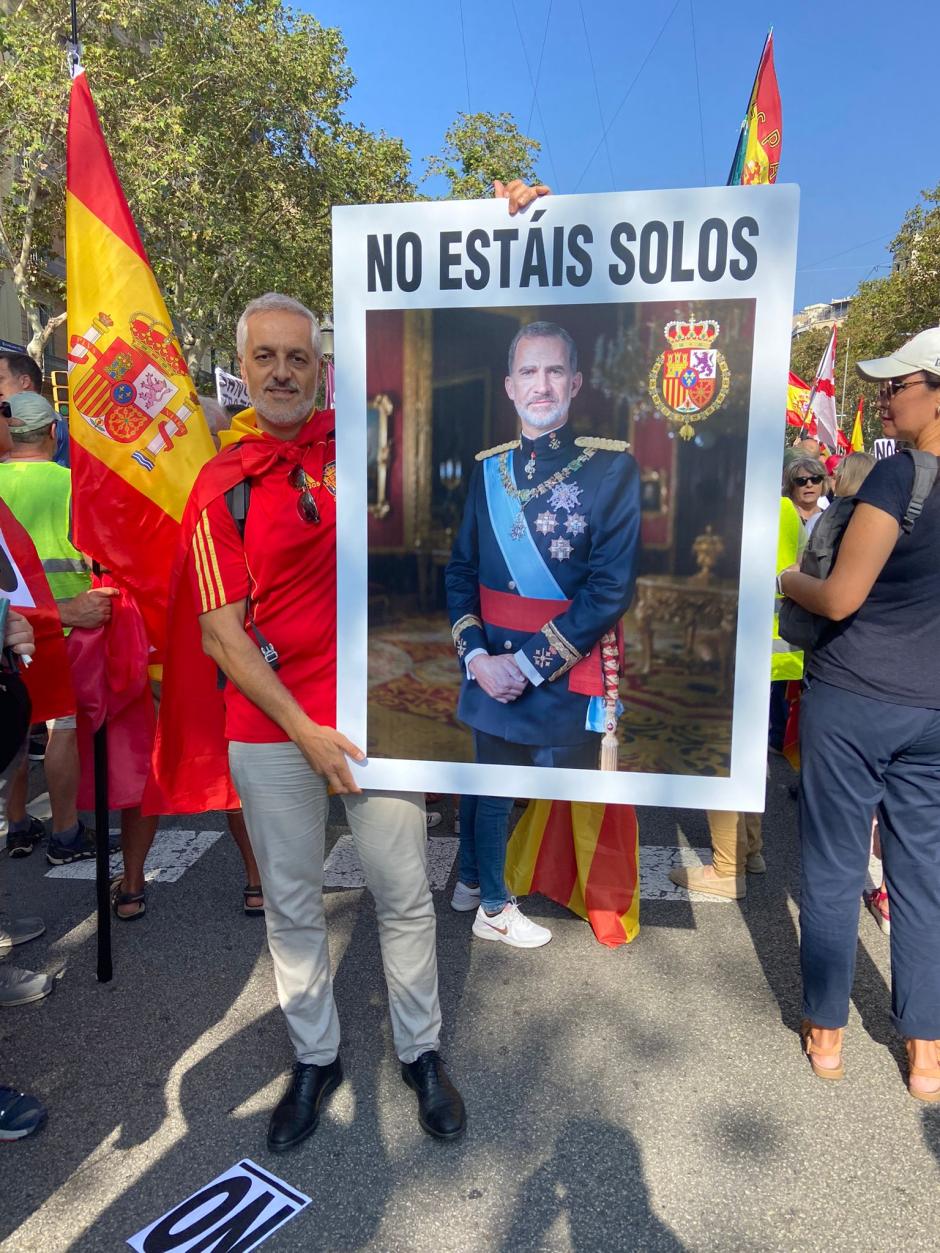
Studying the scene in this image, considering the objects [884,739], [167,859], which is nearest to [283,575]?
[884,739]

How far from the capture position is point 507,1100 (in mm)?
2480

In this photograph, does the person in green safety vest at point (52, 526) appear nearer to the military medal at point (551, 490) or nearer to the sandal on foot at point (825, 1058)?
the military medal at point (551, 490)

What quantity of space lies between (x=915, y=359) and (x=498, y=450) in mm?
1187

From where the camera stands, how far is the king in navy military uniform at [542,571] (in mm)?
1932

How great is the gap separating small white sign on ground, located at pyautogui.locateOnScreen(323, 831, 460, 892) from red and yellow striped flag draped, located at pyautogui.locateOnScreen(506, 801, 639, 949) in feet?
1.82

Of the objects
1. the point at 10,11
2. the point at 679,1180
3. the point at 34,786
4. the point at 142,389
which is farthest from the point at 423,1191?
the point at 10,11

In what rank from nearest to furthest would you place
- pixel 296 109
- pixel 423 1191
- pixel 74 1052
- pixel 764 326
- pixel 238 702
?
pixel 764 326 < pixel 423 1191 < pixel 238 702 < pixel 74 1052 < pixel 296 109

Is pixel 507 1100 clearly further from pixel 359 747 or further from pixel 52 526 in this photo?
pixel 52 526

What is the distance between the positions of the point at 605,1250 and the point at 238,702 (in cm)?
153

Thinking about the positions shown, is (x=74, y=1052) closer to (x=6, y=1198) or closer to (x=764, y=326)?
(x=6, y=1198)

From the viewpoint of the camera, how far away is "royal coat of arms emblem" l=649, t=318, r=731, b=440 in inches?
73.3

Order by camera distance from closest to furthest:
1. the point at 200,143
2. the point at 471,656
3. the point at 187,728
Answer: the point at 471,656 → the point at 187,728 → the point at 200,143

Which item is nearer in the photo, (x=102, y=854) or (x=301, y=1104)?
(x=301, y=1104)

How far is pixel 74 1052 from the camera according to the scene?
2.76 meters
